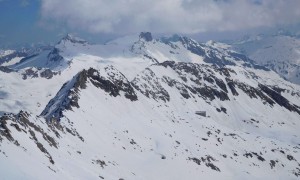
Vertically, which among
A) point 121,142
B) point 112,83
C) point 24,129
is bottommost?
point 24,129

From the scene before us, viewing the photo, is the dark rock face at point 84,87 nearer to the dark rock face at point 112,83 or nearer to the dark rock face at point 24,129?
the dark rock face at point 112,83

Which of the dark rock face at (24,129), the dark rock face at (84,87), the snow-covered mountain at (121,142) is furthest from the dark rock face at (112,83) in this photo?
the dark rock face at (24,129)

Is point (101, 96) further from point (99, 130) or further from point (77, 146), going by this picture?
point (77, 146)

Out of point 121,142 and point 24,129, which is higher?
point 121,142

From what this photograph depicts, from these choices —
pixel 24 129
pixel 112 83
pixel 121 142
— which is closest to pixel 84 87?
pixel 112 83

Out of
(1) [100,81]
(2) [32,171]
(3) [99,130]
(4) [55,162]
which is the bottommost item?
(2) [32,171]

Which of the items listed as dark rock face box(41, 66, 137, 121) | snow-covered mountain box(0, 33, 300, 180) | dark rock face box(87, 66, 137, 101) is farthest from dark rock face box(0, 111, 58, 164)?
dark rock face box(87, 66, 137, 101)

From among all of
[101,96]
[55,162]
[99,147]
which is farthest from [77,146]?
[101,96]

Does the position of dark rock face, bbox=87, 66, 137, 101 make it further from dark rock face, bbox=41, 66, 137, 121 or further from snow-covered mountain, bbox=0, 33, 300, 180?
snow-covered mountain, bbox=0, 33, 300, 180

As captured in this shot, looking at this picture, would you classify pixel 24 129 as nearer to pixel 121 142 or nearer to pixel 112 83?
pixel 121 142

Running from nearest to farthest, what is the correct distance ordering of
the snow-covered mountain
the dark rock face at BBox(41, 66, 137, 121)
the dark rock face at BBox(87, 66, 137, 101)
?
1. the snow-covered mountain
2. the dark rock face at BBox(41, 66, 137, 121)
3. the dark rock face at BBox(87, 66, 137, 101)

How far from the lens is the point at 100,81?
160 meters

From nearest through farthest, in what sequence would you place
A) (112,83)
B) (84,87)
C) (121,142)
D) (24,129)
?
(24,129)
(121,142)
(84,87)
(112,83)

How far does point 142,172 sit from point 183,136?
48.4m
